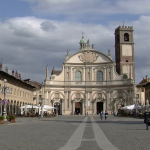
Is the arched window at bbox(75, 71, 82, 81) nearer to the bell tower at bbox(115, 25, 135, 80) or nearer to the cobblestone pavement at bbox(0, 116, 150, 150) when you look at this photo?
the bell tower at bbox(115, 25, 135, 80)

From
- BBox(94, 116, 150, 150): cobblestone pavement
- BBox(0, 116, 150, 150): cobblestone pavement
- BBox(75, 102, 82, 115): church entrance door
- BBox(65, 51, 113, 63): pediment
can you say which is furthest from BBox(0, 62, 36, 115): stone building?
BBox(94, 116, 150, 150): cobblestone pavement

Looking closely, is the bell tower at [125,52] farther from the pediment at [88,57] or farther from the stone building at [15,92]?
the stone building at [15,92]

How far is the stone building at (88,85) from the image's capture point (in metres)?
84.9

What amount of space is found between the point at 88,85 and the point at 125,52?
1490cm

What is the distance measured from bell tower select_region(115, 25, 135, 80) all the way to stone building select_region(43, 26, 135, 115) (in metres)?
1.01

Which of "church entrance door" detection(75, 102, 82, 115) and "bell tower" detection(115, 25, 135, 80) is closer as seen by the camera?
"church entrance door" detection(75, 102, 82, 115)

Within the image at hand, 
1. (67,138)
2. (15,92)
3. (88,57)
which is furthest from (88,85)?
(67,138)

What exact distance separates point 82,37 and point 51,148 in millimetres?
93707

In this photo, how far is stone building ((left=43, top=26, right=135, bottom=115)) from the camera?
84938 mm

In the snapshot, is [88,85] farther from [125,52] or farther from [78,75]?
[125,52]

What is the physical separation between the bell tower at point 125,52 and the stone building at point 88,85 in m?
1.01

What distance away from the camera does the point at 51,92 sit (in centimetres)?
8519

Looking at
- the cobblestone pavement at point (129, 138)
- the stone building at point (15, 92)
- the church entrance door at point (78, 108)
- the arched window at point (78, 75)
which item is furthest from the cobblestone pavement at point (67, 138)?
the arched window at point (78, 75)

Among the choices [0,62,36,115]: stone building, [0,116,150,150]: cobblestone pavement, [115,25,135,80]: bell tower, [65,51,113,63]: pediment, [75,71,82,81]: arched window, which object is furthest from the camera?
[115,25,135,80]: bell tower
